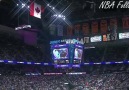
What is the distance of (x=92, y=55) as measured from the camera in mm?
44281

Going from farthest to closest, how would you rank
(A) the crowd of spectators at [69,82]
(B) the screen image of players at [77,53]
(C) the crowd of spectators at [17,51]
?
(C) the crowd of spectators at [17,51] → (A) the crowd of spectators at [69,82] → (B) the screen image of players at [77,53]

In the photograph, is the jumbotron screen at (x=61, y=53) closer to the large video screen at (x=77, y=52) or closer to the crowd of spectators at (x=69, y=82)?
the large video screen at (x=77, y=52)

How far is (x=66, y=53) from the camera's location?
3247cm

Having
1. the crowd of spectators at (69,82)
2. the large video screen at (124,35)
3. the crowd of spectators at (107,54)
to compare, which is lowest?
the crowd of spectators at (69,82)

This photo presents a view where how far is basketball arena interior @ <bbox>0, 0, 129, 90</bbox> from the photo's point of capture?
37.1 meters

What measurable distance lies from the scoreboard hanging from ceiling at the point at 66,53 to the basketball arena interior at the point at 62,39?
4.59 ft

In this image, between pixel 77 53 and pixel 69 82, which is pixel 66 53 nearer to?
pixel 77 53

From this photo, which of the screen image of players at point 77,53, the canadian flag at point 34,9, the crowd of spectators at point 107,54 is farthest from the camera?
the crowd of spectators at point 107,54

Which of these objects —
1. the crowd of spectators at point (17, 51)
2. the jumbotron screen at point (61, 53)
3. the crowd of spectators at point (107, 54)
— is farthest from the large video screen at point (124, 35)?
the crowd of spectators at point (17, 51)

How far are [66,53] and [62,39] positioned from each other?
7.61 m

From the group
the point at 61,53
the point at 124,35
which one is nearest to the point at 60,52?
the point at 61,53

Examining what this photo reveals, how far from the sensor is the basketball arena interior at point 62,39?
122 feet

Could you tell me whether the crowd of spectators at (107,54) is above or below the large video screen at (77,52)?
below

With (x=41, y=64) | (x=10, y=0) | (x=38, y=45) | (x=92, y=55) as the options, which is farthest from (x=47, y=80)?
(x=10, y=0)
